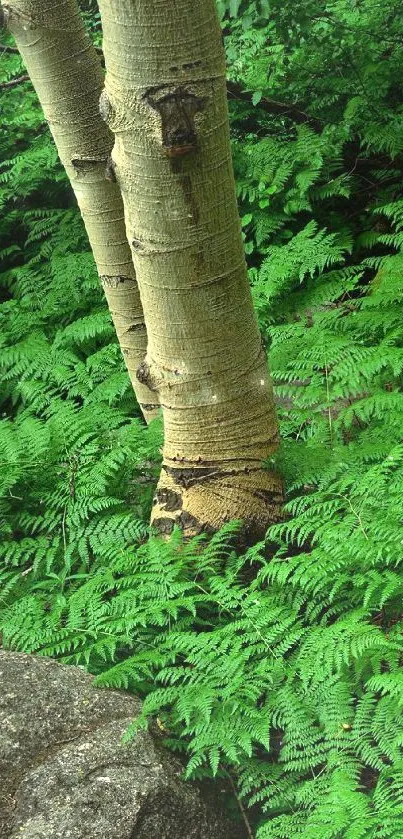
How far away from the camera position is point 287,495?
336 centimetres

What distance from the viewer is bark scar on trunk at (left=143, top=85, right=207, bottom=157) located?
2.58 meters

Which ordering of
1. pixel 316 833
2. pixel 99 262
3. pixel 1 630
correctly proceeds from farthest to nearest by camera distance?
pixel 99 262, pixel 1 630, pixel 316 833

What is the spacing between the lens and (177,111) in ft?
8.54

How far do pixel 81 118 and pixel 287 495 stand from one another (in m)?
1.94

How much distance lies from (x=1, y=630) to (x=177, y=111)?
1947 millimetres

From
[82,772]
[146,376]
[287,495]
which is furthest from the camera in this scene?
[287,495]

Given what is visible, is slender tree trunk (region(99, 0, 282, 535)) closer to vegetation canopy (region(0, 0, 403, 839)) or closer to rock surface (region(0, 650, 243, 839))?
vegetation canopy (region(0, 0, 403, 839))

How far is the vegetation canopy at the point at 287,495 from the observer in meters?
2.39

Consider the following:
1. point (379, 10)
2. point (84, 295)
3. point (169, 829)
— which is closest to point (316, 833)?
point (169, 829)

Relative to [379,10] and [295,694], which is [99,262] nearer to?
[295,694]

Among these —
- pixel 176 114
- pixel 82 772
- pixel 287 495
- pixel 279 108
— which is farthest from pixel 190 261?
pixel 279 108

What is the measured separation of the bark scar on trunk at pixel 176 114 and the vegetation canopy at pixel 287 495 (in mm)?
1274

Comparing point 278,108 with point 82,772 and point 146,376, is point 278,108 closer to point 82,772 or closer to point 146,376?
point 146,376

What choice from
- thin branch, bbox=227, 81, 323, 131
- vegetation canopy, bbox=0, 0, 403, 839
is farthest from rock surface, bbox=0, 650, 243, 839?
thin branch, bbox=227, 81, 323, 131
